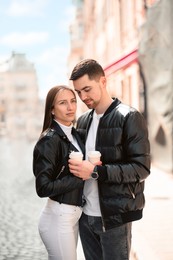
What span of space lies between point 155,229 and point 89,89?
389cm

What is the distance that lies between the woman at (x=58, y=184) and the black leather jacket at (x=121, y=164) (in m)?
0.18

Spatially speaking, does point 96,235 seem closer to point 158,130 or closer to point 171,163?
point 171,163

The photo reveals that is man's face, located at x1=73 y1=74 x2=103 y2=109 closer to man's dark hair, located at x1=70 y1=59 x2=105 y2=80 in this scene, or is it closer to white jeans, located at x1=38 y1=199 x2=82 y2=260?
man's dark hair, located at x1=70 y1=59 x2=105 y2=80

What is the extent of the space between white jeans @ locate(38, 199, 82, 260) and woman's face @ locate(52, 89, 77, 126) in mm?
544

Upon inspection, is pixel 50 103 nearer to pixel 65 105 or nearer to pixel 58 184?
pixel 65 105

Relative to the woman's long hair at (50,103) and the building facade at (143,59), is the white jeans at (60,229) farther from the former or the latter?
the building facade at (143,59)

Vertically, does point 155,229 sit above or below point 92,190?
below

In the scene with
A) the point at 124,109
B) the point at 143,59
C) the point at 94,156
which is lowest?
the point at 94,156

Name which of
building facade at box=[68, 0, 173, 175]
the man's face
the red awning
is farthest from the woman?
the red awning

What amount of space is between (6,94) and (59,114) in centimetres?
10751

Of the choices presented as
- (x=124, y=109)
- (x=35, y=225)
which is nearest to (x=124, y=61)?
(x=35, y=225)

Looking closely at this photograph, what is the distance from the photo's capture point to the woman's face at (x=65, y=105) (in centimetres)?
317

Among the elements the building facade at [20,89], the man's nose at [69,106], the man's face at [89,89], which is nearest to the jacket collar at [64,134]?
the man's nose at [69,106]

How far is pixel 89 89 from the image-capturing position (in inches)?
122
